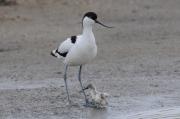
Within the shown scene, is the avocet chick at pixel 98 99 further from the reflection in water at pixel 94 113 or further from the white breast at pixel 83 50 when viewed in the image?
the white breast at pixel 83 50

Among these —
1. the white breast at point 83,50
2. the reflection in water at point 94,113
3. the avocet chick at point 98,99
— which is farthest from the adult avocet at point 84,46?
the reflection in water at point 94,113

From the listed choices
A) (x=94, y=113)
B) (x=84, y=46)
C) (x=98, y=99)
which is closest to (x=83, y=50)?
(x=84, y=46)

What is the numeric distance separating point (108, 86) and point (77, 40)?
1.18 metres

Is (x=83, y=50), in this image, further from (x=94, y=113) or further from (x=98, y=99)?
(x=94, y=113)

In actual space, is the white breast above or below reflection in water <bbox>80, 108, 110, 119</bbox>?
above

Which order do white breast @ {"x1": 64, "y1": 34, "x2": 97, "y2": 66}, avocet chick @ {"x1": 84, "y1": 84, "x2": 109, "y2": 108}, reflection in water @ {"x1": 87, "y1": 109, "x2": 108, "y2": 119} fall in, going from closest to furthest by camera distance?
reflection in water @ {"x1": 87, "y1": 109, "x2": 108, "y2": 119}, avocet chick @ {"x1": 84, "y1": 84, "x2": 109, "y2": 108}, white breast @ {"x1": 64, "y1": 34, "x2": 97, "y2": 66}

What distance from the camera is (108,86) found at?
12383 mm

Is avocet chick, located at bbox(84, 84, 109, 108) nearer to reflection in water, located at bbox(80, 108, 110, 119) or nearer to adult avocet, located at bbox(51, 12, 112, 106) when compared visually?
reflection in water, located at bbox(80, 108, 110, 119)

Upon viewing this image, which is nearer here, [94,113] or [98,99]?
[94,113]

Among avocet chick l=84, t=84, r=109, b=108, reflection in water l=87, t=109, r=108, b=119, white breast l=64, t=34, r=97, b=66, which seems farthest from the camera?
white breast l=64, t=34, r=97, b=66

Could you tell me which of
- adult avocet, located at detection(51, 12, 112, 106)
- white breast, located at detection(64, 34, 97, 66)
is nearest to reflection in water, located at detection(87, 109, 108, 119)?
adult avocet, located at detection(51, 12, 112, 106)

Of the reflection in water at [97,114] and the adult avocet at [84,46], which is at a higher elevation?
the adult avocet at [84,46]

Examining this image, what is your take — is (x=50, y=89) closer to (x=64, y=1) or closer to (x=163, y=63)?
(x=163, y=63)

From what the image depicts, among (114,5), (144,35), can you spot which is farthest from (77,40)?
(114,5)
